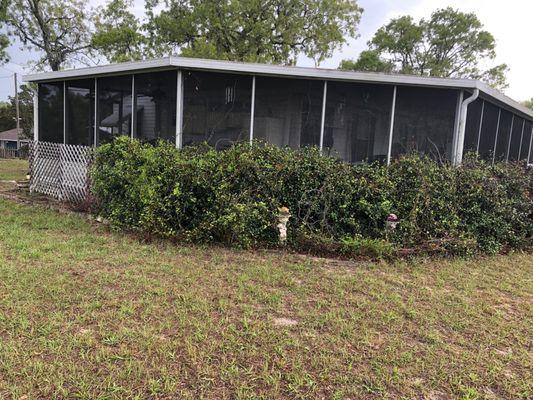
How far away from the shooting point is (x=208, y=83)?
680 cm

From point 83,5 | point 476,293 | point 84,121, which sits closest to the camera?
point 476,293

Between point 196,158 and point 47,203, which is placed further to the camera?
point 47,203

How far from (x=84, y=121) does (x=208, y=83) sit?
10.7 feet

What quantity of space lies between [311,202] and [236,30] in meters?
16.9

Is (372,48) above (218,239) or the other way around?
above

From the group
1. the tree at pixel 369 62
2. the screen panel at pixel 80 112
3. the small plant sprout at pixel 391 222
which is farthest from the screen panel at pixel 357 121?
the tree at pixel 369 62

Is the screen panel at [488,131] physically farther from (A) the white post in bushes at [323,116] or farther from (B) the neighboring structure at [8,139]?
(B) the neighboring structure at [8,139]

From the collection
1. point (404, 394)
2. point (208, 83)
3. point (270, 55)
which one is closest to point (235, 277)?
point (404, 394)

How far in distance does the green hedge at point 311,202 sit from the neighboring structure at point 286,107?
1.57m

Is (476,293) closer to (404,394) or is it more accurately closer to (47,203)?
(404,394)

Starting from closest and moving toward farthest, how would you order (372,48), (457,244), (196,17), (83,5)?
(457,244)
(196,17)
(83,5)
(372,48)

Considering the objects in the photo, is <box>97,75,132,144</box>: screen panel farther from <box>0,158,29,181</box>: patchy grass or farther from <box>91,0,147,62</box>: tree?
<box>91,0,147,62</box>: tree

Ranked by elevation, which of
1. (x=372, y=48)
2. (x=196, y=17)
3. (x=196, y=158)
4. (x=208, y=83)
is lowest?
(x=196, y=158)

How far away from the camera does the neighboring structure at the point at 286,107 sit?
6773mm
